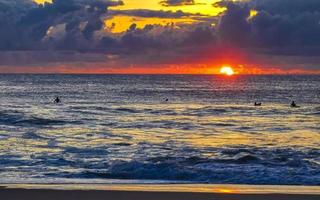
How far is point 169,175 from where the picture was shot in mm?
15711

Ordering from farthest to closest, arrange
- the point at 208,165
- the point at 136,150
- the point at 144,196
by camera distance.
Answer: the point at 136,150 < the point at 208,165 < the point at 144,196

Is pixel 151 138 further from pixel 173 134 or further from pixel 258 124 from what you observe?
pixel 258 124

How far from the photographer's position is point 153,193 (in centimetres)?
974

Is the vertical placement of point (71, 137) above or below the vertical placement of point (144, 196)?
below

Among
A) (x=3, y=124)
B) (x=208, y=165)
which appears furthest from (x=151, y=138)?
(x=3, y=124)

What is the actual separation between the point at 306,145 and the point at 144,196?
1435 cm

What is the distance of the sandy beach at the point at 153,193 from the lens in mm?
9266

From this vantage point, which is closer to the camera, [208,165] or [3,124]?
[208,165]

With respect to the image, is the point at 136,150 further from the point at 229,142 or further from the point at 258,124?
the point at 258,124

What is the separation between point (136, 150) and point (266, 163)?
16.8ft

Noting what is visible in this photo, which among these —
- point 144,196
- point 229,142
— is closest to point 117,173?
point 144,196

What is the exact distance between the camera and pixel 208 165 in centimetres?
1708

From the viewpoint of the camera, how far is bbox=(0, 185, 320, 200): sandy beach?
30.4 feet

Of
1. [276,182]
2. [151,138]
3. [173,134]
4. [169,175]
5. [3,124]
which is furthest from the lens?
[3,124]
